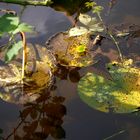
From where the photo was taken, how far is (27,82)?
197cm

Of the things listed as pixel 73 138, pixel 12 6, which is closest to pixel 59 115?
pixel 73 138

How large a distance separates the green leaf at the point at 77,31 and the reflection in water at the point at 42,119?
0.36 metres

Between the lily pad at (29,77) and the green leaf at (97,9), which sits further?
the green leaf at (97,9)

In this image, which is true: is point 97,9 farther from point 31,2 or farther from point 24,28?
point 24,28

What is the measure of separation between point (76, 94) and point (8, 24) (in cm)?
49

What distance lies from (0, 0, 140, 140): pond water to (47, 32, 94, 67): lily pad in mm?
49

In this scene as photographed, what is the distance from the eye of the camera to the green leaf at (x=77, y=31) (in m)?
2.08

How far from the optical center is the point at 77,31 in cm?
210

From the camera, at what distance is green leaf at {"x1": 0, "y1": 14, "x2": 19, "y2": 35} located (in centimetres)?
175

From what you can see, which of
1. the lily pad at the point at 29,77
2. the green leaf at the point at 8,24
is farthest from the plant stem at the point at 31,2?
the green leaf at the point at 8,24

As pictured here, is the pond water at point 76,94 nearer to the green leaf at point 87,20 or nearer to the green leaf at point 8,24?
the green leaf at point 87,20

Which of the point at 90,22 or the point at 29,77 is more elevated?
the point at 90,22

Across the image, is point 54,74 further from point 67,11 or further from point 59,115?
point 67,11

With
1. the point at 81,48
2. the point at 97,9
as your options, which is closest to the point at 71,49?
the point at 81,48
